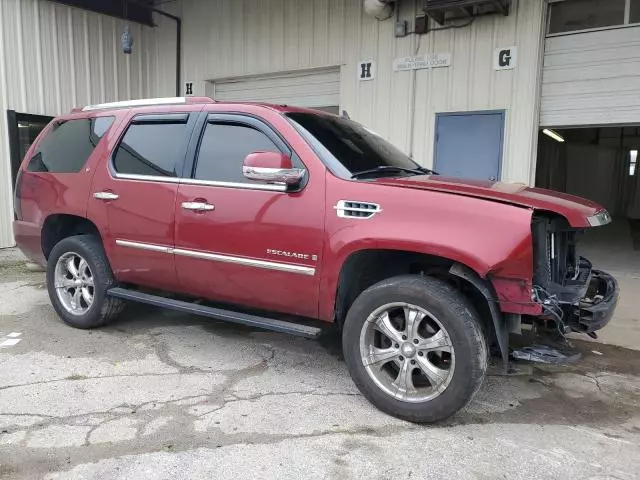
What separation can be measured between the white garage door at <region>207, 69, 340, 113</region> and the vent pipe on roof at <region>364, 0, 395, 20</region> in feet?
4.34

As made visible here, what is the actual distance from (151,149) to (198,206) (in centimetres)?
85

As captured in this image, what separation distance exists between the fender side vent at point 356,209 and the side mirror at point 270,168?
38 centimetres

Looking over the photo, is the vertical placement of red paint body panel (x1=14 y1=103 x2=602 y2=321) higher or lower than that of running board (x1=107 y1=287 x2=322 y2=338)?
higher

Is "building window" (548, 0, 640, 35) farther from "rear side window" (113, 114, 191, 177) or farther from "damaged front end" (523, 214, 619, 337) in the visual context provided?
"rear side window" (113, 114, 191, 177)

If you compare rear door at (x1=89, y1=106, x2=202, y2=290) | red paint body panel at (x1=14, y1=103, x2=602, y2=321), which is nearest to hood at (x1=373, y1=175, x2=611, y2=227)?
red paint body panel at (x1=14, y1=103, x2=602, y2=321)

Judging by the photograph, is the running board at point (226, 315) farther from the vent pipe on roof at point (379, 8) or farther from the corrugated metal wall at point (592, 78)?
the vent pipe on roof at point (379, 8)

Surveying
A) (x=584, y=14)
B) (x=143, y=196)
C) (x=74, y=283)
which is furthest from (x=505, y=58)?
(x=74, y=283)

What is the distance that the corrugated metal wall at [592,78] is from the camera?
7.37m

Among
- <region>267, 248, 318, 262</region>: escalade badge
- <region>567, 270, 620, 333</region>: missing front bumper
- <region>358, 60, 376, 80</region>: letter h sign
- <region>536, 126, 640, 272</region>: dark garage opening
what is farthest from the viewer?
<region>536, 126, 640, 272</region>: dark garage opening

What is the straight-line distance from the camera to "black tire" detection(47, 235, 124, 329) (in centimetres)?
473

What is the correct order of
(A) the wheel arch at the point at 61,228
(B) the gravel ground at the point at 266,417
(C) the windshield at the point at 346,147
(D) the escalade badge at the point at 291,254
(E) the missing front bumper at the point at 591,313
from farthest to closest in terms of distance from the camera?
(A) the wheel arch at the point at 61,228, (C) the windshield at the point at 346,147, (D) the escalade badge at the point at 291,254, (E) the missing front bumper at the point at 591,313, (B) the gravel ground at the point at 266,417

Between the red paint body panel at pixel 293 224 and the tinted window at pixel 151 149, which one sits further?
the tinted window at pixel 151 149

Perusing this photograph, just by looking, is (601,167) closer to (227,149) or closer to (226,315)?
(227,149)

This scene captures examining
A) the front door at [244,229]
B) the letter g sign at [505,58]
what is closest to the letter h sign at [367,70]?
the letter g sign at [505,58]
